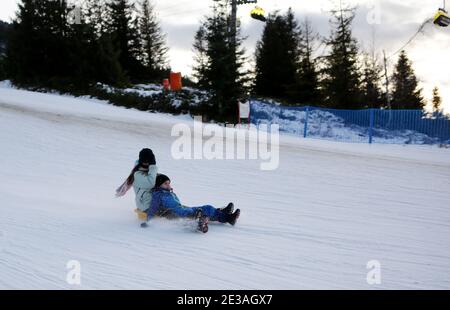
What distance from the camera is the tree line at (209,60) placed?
19797mm

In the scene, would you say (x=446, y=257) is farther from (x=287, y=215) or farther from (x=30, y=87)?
(x=30, y=87)

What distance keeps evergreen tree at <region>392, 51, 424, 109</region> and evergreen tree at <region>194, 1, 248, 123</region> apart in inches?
655

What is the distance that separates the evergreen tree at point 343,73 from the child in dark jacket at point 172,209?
1949 cm

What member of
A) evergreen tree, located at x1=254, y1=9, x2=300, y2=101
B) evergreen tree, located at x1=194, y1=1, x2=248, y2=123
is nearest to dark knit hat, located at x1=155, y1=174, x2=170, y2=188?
evergreen tree, located at x1=194, y1=1, x2=248, y2=123

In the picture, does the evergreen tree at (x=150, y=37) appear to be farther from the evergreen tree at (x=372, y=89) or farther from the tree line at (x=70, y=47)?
the evergreen tree at (x=372, y=89)

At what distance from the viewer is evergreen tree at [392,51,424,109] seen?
32750 mm

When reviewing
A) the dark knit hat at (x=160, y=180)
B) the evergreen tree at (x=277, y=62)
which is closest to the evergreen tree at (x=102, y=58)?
the evergreen tree at (x=277, y=62)

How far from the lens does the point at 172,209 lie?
216 inches

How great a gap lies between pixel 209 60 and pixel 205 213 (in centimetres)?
1522

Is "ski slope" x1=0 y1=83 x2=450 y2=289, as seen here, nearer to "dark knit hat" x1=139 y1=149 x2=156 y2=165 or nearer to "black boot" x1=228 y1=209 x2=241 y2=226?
"black boot" x1=228 y1=209 x2=241 y2=226

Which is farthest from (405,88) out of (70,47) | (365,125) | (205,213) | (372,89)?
(205,213)

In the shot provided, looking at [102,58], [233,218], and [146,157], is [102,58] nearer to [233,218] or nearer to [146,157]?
[146,157]

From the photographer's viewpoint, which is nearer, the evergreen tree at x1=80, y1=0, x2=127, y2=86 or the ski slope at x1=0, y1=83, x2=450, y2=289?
the ski slope at x1=0, y1=83, x2=450, y2=289

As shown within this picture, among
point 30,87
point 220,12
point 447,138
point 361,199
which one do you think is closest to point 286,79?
point 220,12
